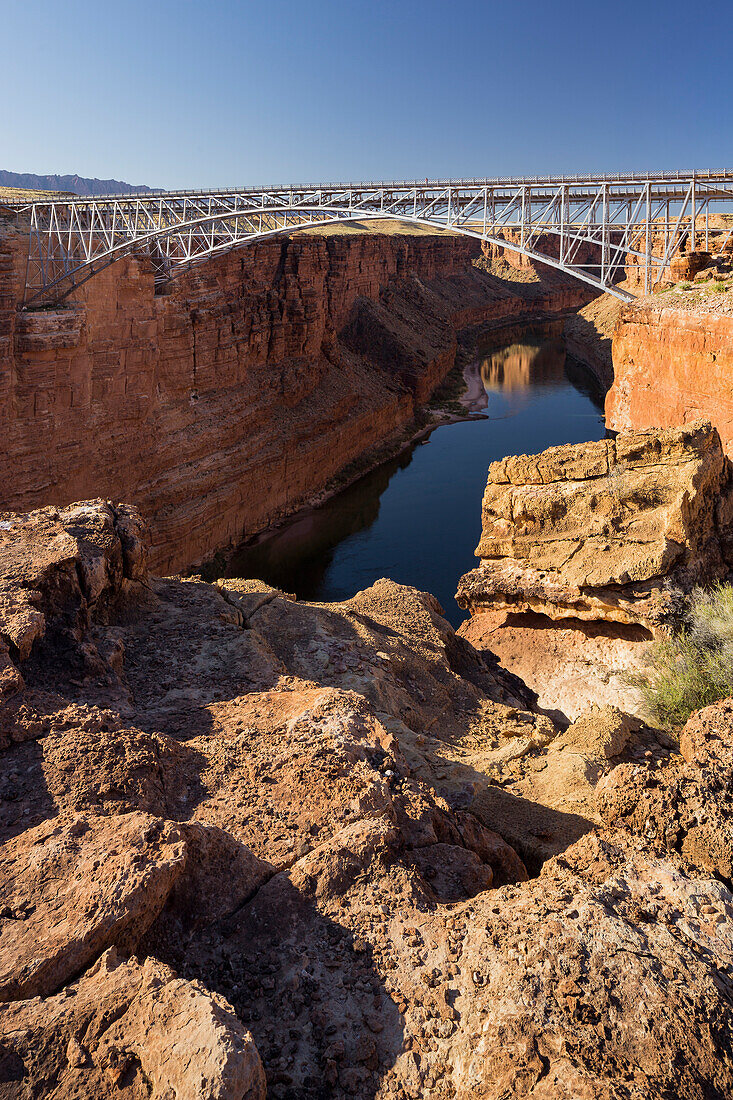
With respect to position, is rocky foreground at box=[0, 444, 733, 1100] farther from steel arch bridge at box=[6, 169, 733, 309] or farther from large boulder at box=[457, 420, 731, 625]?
steel arch bridge at box=[6, 169, 733, 309]

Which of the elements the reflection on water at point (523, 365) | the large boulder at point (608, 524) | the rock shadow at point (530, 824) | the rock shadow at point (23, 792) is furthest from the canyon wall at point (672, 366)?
the reflection on water at point (523, 365)

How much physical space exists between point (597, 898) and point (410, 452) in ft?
143

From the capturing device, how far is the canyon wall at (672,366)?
1894cm

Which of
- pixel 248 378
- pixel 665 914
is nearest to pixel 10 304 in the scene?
pixel 248 378

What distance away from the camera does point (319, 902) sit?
16.2ft

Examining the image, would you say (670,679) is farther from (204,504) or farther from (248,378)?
(248,378)

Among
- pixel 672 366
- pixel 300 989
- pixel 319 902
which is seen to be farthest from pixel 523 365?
pixel 300 989

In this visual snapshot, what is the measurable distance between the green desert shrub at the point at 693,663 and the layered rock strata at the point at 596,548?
18.4 inches

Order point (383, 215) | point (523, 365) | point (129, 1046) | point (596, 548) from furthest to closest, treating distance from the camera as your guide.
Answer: point (523, 365) → point (383, 215) → point (596, 548) → point (129, 1046)

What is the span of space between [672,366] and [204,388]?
19.8 m

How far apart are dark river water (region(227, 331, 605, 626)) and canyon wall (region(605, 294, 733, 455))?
28.2ft

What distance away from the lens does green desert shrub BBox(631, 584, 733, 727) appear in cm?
1155

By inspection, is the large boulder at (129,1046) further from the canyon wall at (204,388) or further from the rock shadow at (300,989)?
the canyon wall at (204,388)

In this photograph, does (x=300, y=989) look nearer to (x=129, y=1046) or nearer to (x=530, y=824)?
(x=129, y=1046)
